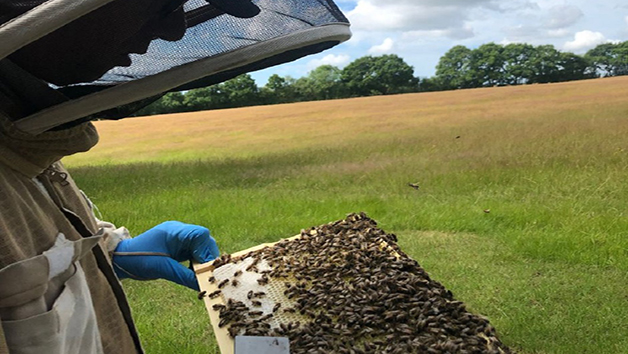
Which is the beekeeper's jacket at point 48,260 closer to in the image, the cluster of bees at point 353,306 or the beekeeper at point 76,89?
the beekeeper at point 76,89

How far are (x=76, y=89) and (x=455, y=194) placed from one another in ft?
18.2

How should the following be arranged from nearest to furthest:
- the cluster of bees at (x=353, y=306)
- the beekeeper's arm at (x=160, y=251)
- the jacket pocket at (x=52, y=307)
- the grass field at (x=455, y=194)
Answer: the jacket pocket at (x=52, y=307) → the cluster of bees at (x=353, y=306) → the beekeeper's arm at (x=160, y=251) → the grass field at (x=455, y=194)

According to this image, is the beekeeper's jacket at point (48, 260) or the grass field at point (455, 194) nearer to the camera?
the beekeeper's jacket at point (48, 260)

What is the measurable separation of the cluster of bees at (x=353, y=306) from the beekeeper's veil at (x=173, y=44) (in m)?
0.81

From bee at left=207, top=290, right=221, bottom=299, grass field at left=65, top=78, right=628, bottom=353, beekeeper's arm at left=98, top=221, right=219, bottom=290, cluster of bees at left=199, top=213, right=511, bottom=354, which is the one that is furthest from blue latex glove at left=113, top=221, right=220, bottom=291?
grass field at left=65, top=78, right=628, bottom=353

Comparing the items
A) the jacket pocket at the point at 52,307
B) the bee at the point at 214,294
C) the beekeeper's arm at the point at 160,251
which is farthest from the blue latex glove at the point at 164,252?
the jacket pocket at the point at 52,307

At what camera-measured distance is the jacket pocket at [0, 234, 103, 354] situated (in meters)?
1.07

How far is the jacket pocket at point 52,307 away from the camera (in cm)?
107

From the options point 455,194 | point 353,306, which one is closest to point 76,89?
point 353,306

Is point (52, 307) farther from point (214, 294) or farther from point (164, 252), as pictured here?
point (164, 252)

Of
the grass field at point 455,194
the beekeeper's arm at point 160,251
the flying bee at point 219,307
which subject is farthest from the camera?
the grass field at point 455,194

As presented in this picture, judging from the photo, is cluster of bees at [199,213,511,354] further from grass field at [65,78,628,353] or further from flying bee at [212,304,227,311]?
grass field at [65,78,628,353]

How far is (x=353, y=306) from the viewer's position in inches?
65.3

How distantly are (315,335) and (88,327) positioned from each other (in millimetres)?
664
